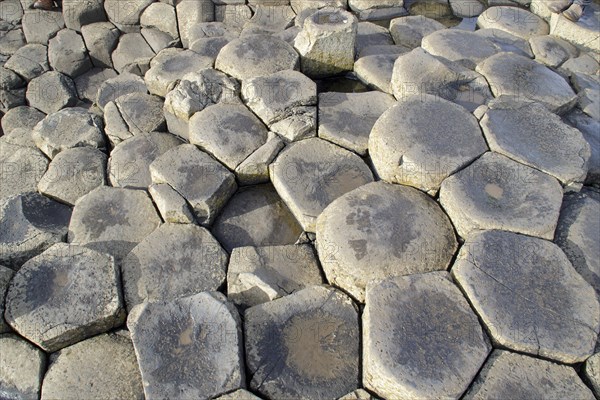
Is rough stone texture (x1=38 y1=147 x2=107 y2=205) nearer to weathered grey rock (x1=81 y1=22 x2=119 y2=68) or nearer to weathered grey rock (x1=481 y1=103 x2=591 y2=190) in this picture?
weathered grey rock (x1=81 y1=22 x2=119 y2=68)

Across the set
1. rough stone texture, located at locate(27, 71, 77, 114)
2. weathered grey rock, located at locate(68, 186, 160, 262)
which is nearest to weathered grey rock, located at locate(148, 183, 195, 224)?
weathered grey rock, located at locate(68, 186, 160, 262)

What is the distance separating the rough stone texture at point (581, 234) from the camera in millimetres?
2707

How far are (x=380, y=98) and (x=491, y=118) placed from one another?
32.8 inches

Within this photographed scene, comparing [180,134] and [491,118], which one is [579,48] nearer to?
[491,118]

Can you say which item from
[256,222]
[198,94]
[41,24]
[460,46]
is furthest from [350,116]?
[41,24]

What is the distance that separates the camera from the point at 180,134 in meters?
3.75

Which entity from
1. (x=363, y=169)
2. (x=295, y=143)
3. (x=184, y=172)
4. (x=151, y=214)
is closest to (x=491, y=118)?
(x=363, y=169)

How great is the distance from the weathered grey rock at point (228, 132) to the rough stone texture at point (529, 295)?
1567mm

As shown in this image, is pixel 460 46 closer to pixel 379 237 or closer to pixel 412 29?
pixel 412 29

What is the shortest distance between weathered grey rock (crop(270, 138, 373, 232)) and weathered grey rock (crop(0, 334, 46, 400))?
166 cm

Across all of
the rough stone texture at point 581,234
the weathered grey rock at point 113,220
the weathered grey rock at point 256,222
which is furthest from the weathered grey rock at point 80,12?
the rough stone texture at point 581,234

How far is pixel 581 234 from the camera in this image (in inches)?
111

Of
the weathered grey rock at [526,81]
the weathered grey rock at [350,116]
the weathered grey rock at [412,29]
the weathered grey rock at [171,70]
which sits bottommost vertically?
the weathered grey rock at [171,70]

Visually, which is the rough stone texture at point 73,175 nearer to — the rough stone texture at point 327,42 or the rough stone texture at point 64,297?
the rough stone texture at point 64,297
